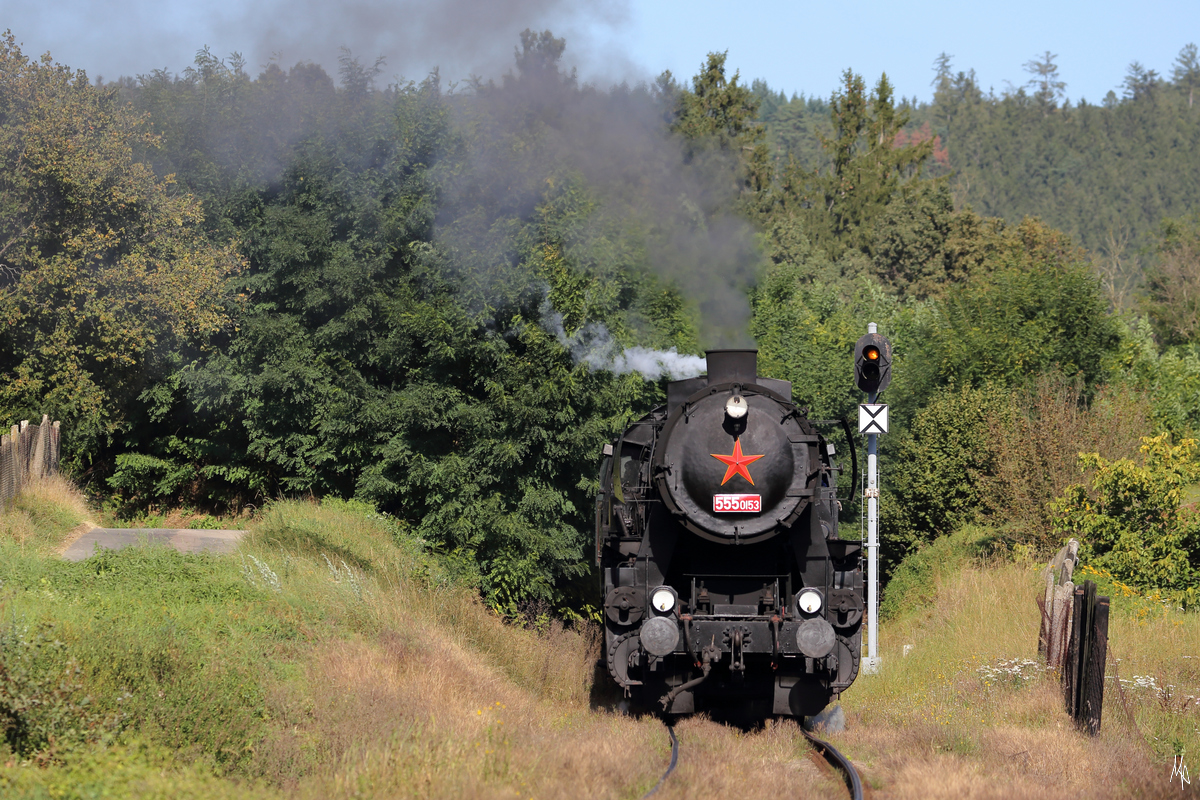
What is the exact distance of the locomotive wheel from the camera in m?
10.1

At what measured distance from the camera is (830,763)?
8.53m

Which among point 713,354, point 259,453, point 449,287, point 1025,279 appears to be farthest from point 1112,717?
point 1025,279

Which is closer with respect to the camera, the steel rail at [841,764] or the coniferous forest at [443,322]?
the steel rail at [841,764]

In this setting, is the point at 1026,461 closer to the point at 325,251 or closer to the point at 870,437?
the point at 870,437

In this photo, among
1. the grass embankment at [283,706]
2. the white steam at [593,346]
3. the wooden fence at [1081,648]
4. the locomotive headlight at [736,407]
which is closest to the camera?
the grass embankment at [283,706]

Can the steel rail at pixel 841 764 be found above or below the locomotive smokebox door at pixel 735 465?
below

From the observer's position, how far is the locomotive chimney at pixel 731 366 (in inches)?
418

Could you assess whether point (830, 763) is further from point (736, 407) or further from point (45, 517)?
point (45, 517)

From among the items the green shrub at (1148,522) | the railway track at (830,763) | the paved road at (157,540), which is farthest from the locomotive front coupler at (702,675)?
the green shrub at (1148,522)

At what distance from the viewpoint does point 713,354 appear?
34.8ft

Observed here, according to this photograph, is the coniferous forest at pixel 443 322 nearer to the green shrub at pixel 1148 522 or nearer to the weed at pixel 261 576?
the green shrub at pixel 1148 522

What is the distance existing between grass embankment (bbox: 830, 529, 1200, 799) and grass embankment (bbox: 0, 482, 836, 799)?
93 cm

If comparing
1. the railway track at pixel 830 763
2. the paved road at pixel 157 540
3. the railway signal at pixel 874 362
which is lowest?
the paved road at pixel 157 540

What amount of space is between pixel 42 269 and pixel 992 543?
55.5ft
